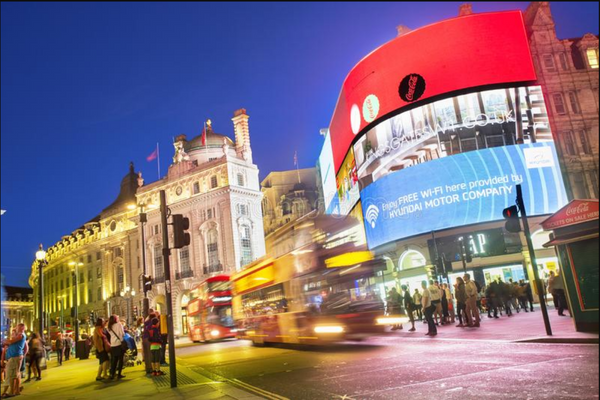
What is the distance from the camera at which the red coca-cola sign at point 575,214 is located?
1225 centimetres

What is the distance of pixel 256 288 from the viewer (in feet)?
73.5

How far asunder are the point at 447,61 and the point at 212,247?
127ft

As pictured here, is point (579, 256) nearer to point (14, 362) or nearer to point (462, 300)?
point (462, 300)

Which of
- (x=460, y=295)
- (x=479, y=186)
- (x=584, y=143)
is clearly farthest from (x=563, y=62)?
(x=460, y=295)

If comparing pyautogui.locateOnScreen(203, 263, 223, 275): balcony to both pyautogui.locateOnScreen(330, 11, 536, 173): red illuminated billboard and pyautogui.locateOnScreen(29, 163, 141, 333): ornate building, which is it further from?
pyautogui.locateOnScreen(330, 11, 536, 173): red illuminated billboard

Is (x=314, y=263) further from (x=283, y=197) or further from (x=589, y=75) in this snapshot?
(x=283, y=197)

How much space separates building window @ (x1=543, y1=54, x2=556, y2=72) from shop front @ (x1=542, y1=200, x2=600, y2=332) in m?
27.6

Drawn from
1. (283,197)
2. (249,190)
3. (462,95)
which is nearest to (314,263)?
(462,95)

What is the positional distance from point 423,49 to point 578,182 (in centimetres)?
1403

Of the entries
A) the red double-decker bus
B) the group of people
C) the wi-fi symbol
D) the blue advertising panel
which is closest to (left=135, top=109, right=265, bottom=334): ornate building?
the wi-fi symbol

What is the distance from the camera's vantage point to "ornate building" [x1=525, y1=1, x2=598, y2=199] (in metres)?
35.0

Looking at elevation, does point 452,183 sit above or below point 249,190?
below

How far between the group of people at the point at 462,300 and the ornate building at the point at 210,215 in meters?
38.2

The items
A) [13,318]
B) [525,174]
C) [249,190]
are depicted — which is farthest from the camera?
[13,318]
